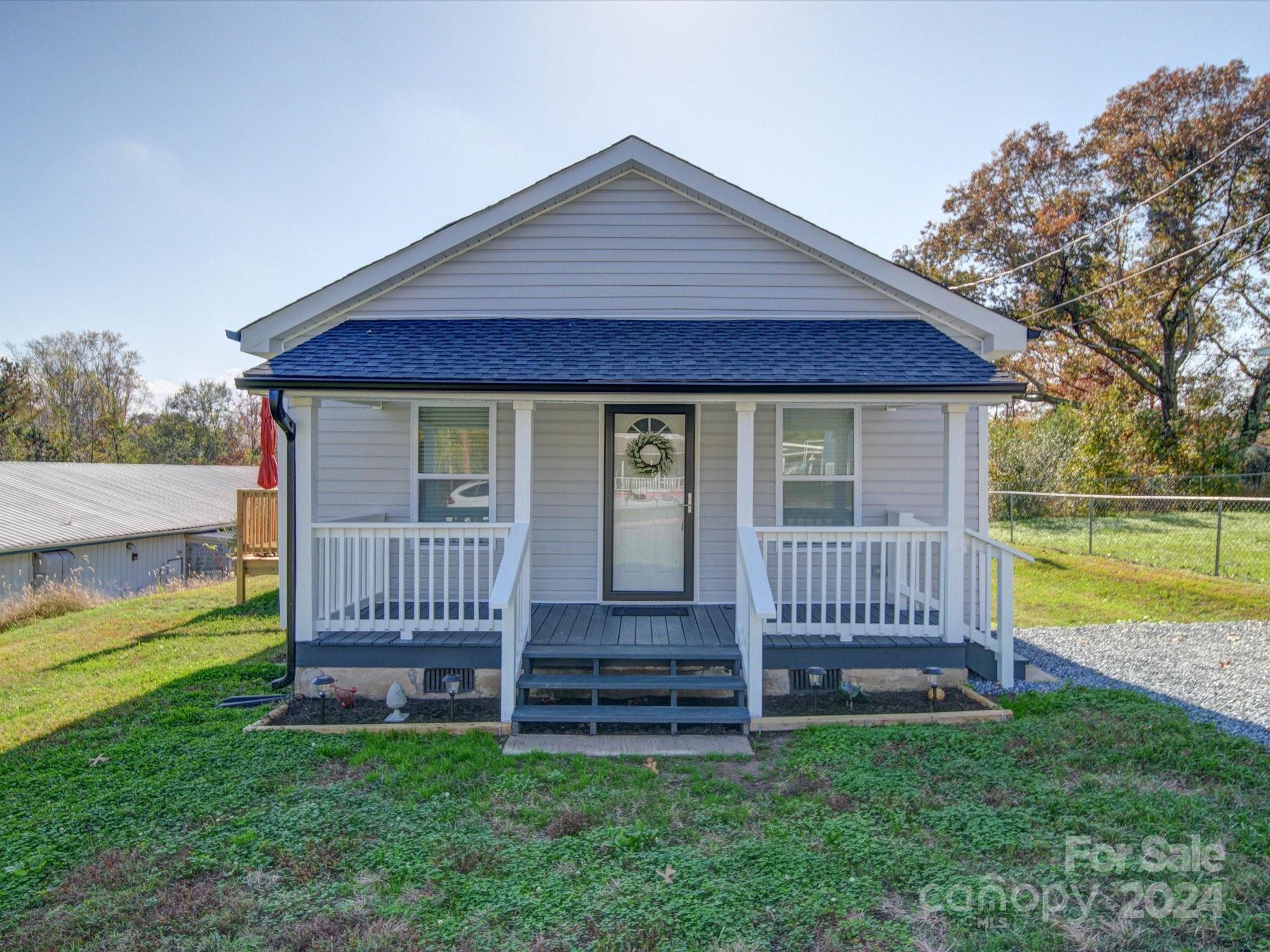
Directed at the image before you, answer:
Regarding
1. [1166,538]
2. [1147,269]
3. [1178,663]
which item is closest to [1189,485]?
[1166,538]

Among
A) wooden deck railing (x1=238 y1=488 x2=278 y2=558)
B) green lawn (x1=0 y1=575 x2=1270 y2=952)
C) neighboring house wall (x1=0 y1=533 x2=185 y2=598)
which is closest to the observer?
green lawn (x1=0 y1=575 x2=1270 y2=952)

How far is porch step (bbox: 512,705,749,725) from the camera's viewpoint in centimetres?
505

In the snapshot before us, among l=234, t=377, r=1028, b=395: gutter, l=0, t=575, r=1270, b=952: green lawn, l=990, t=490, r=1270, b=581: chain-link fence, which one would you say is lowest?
l=0, t=575, r=1270, b=952: green lawn

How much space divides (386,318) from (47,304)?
118ft

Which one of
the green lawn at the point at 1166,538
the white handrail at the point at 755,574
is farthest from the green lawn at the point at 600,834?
the green lawn at the point at 1166,538

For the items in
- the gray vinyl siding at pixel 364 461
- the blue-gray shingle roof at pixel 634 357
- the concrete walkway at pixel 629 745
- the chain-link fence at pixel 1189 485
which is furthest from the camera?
the chain-link fence at pixel 1189 485

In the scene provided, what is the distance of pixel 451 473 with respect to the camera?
707 centimetres

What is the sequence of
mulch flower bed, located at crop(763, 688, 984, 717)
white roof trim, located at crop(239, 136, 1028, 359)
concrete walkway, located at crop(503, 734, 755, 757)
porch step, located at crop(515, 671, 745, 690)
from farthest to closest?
white roof trim, located at crop(239, 136, 1028, 359) → mulch flower bed, located at crop(763, 688, 984, 717) → porch step, located at crop(515, 671, 745, 690) → concrete walkway, located at crop(503, 734, 755, 757)

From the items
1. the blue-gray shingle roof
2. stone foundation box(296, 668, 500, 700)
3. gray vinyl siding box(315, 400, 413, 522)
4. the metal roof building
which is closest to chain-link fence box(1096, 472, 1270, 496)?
the blue-gray shingle roof

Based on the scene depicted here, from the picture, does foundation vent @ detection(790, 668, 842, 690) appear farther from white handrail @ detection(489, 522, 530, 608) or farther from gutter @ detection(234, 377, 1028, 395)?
white handrail @ detection(489, 522, 530, 608)

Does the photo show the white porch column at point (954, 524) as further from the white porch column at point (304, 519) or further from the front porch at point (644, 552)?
the white porch column at point (304, 519)

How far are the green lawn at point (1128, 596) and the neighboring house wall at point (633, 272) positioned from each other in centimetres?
560

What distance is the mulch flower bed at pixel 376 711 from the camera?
5.36 metres

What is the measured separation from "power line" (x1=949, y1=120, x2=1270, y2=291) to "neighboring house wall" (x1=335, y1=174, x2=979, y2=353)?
47.1 feet
